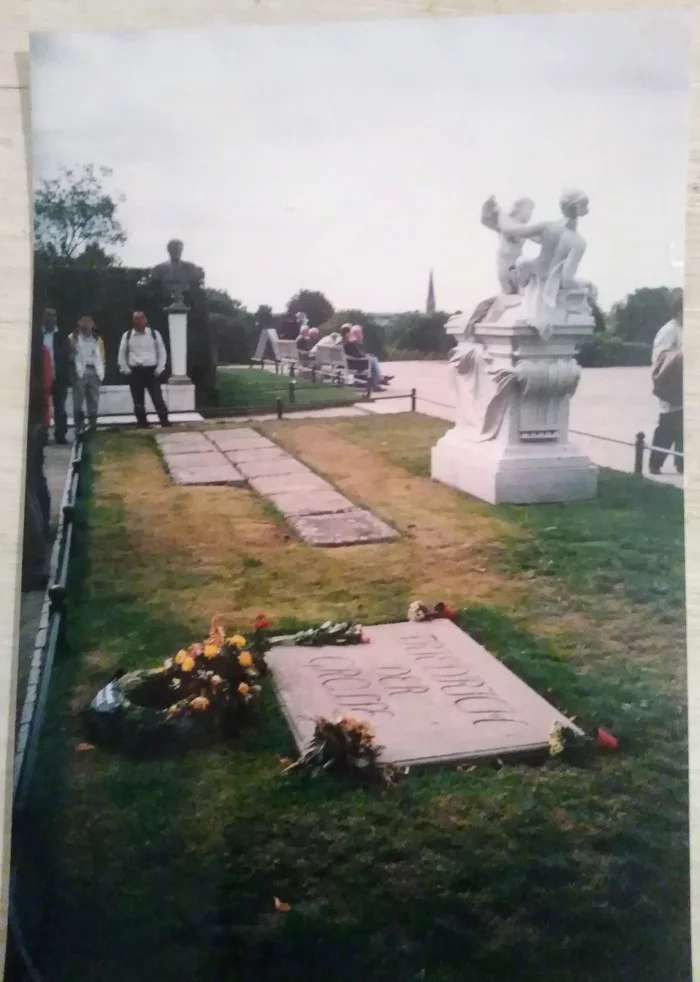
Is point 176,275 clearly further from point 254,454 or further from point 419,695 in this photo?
point 419,695

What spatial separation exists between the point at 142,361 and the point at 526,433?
66 centimetres

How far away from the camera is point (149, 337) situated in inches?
55.7

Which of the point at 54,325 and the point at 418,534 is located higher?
the point at 54,325

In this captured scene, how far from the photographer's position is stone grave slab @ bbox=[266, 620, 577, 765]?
1277 millimetres

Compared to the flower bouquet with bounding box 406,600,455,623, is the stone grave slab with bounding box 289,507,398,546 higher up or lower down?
higher up

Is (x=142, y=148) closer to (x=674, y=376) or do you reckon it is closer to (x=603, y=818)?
(x=674, y=376)

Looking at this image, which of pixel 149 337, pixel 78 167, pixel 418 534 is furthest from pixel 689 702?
pixel 78 167

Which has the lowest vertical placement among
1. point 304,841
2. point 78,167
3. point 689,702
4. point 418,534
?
point 304,841

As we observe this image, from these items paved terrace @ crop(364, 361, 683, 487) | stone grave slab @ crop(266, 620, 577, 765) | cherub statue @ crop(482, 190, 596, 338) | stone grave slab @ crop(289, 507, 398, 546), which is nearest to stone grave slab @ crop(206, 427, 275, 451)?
stone grave slab @ crop(289, 507, 398, 546)

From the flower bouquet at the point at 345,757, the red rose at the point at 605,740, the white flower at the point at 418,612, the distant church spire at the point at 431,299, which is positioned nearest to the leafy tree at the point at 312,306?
the distant church spire at the point at 431,299

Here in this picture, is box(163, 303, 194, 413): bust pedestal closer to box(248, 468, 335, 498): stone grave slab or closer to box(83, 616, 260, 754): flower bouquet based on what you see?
box(248, 468, 335, 498): stone grave slab

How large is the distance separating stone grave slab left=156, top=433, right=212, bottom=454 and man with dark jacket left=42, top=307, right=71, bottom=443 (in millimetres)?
163

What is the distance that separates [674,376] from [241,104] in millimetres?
836

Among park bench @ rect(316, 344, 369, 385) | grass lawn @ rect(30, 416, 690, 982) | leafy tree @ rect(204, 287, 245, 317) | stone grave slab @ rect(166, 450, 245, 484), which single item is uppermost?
leafy tree @ rect(204, 287, 245, 317)
